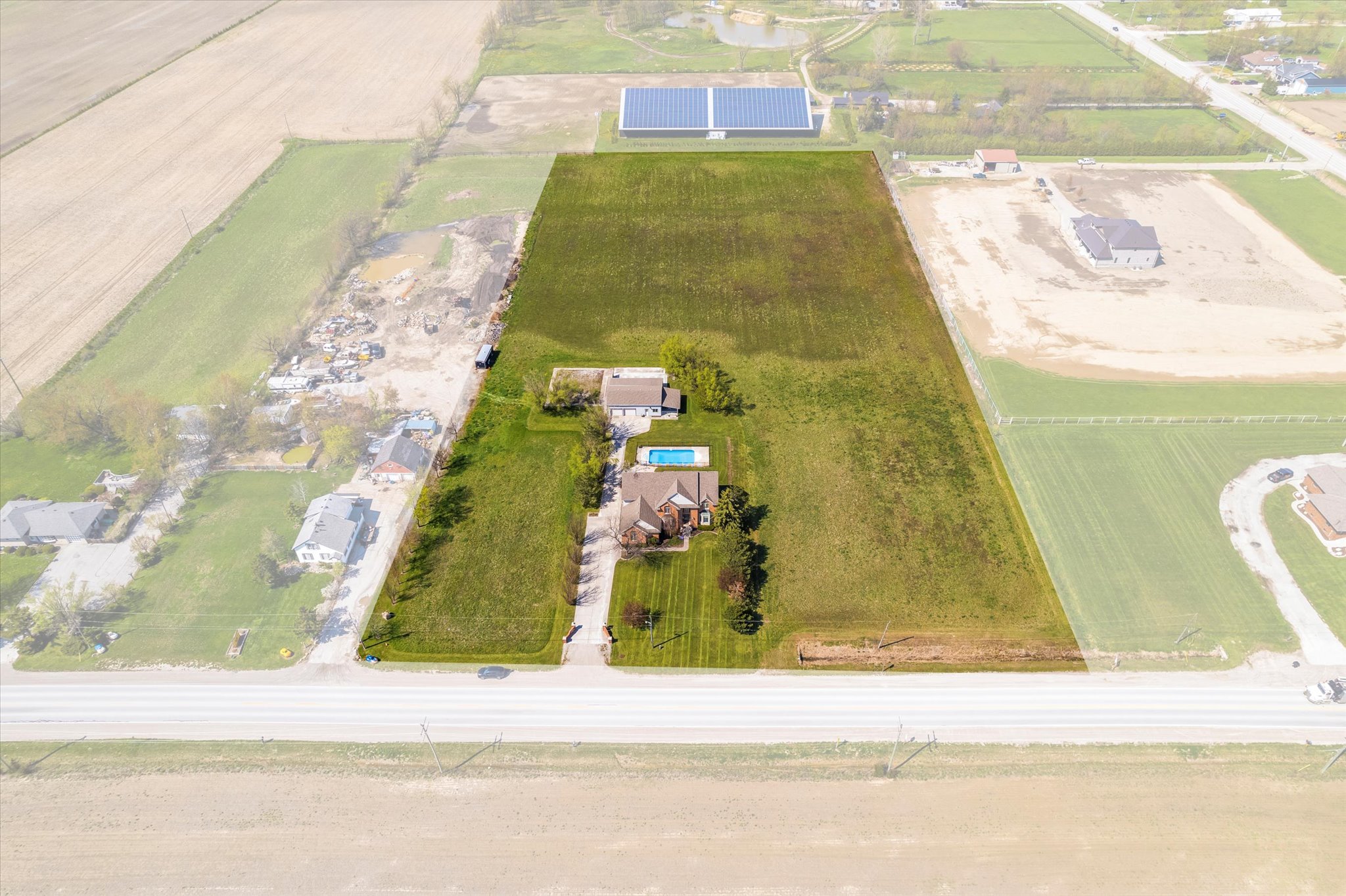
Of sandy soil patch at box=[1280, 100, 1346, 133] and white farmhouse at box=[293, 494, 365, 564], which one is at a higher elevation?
sandy soil patch at box=[1280, 100, 1346, 133]

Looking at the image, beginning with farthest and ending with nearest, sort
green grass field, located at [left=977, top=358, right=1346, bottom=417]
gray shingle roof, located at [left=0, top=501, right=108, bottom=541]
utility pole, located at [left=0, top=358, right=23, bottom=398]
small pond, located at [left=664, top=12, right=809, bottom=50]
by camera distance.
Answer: small pond, located at [left=664, top=12, right=809, bottom=50]
utility pole, located at [left=0, top=358, right=23, bottom=398]
green grass field, located at [left=977, top=358, right=1346, bottom=417]
gray shingle roof, located at [left=0, top=501, right=108, bottom=541]

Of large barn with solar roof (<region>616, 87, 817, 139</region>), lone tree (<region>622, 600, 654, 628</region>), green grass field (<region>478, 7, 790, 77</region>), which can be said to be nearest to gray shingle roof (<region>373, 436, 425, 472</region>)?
lone tree (<region>622, 600, 654, 628</region>)

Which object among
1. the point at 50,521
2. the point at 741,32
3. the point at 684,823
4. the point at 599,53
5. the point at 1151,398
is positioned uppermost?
the point at 741,32

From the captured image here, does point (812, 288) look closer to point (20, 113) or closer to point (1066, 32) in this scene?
point (1066, 32)

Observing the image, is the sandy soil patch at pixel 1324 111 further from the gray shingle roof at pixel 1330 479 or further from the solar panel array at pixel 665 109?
the solar panel array at pixel 665 109

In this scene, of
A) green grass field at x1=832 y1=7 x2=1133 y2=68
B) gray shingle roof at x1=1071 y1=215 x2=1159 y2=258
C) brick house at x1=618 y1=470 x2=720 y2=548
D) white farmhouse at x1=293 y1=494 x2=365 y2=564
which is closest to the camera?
white farmhouse at x1=293 y1=494 x2=365 y2=564

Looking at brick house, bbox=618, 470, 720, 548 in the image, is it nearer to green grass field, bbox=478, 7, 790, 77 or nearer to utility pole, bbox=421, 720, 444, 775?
utility pole, bbox=421, 720, 444, 775

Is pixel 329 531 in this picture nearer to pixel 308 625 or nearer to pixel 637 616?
pixel 308 625

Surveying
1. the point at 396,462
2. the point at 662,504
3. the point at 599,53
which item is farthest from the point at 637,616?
the point at 599,53

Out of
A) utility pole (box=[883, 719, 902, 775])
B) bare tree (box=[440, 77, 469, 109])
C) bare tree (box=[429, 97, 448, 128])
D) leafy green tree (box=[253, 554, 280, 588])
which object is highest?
bare tree (box=[440, 77, 469, 109])
